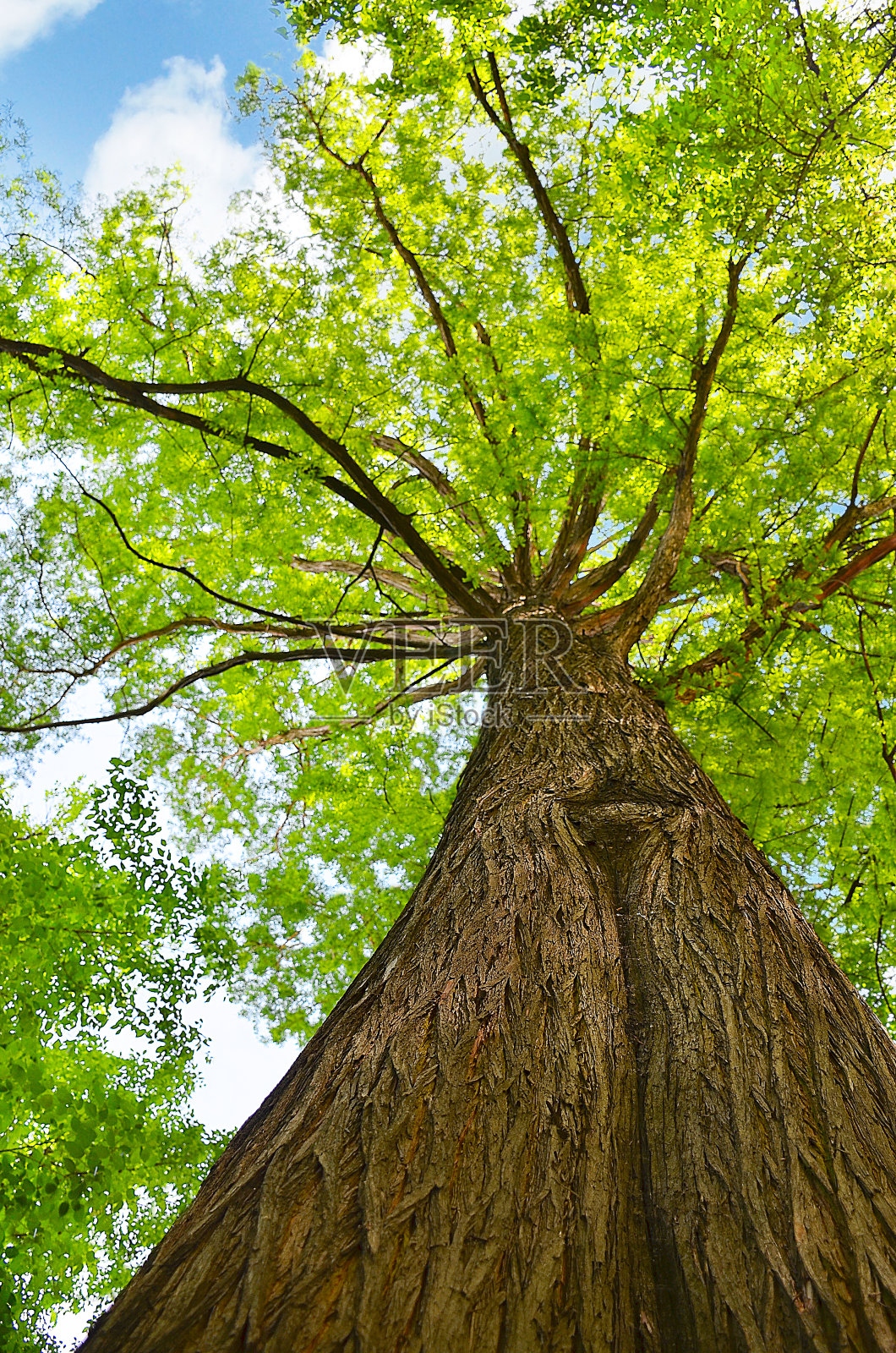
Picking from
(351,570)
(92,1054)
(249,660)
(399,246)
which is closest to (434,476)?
(351,570)

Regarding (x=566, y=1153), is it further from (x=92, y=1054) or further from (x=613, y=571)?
(x=613, y=571)

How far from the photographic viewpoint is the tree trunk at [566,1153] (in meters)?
1.15

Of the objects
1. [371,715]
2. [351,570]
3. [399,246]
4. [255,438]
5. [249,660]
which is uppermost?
[399,246]

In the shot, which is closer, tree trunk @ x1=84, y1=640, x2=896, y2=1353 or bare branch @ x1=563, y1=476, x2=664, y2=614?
tree trunk @ x1=84, y1=640, x2=896, y2=1353

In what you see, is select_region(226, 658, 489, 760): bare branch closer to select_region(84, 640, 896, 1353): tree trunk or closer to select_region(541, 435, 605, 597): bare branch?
select_region(541, 435, 605, 597): bare branch

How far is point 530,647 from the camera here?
5129 millimetres

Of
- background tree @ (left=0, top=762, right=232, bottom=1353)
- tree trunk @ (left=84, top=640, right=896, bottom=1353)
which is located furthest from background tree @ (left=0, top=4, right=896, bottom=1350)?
background tree @ (left=0, top=762, right=232, bottom=1353)

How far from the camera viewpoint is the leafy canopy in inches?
155

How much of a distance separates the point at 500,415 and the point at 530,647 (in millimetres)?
1706

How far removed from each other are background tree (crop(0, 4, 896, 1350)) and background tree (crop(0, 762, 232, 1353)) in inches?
53.4

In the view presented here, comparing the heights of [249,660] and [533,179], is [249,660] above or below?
below

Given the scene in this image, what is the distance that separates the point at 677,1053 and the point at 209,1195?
1069 millimetres

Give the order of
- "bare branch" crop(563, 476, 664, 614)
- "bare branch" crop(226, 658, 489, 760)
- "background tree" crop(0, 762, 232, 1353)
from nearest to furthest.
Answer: "background tree" crop(0, 762, 232, 1353) < "bare branch" crop(563, 476, 664, 614) < "bare branch" crop(226, 658, 489, 760)

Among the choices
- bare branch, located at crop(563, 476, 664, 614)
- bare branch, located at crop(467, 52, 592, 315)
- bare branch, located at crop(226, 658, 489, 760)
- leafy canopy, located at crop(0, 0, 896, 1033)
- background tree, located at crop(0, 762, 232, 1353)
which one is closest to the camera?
background tree, located at crop(0, 762, 232, 1353)
